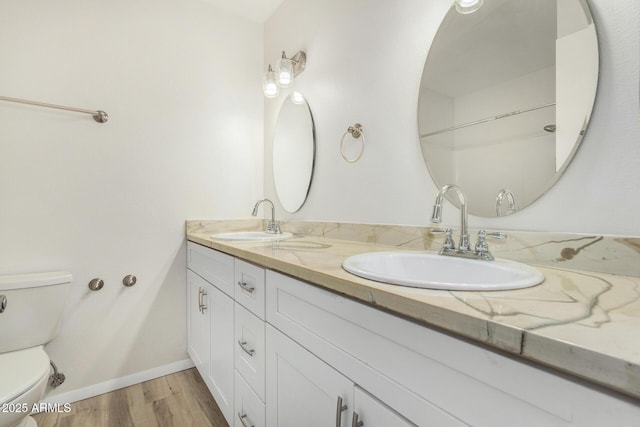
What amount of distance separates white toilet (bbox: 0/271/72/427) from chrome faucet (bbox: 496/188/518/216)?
Answer: 1641mm

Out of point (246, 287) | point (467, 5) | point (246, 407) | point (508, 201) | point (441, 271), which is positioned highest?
point (467, 5)

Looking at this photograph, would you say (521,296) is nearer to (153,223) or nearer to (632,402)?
(632,402)

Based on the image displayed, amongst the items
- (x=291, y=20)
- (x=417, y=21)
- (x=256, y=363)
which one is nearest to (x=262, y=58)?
(x=291, y=20)

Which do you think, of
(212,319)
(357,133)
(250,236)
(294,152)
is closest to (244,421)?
(212,319)

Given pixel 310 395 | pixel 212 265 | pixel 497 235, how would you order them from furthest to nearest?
pixel 212 265
pixel 497 235
pixel 310 395

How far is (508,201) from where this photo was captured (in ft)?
2.85

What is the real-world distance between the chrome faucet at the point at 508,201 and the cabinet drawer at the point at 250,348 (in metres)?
0.82

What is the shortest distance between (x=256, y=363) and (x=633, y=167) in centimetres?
116

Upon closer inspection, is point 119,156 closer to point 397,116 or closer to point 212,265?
point 212,265

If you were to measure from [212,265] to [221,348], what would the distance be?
380 millimetres

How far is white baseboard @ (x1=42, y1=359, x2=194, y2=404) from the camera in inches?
59.7

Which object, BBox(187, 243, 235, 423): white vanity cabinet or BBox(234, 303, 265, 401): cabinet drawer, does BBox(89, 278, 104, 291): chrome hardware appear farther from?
BBox(234, 303, 265, 401): cabinet drawer

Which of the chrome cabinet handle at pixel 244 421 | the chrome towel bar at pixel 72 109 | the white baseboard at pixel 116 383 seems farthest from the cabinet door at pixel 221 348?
the chrome towel bar at pixel 72 109

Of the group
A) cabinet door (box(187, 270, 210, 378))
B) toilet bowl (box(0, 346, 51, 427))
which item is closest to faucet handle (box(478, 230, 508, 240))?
cabinet door (box(187, 270, 210, 378))
